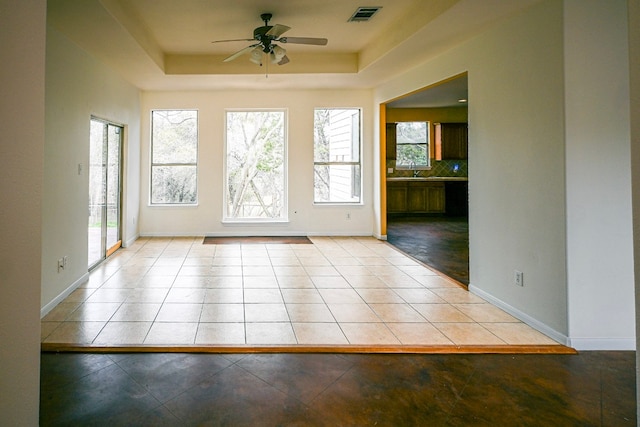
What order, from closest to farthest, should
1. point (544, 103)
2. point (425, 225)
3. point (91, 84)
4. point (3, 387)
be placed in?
1. point (3, 387)
2. point (544, 103)
3. point (91, 84)
4. point (425, 225)

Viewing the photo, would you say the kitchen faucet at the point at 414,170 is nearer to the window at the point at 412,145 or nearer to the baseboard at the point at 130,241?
the window at the point at 412,145

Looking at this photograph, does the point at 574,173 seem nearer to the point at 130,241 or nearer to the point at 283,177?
the point at 283,177

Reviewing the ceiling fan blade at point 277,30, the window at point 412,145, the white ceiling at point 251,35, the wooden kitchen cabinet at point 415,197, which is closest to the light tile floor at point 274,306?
the white ceiling at point 251,35

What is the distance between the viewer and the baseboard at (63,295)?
136 inches

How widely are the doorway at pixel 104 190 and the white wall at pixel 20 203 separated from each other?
3.96m

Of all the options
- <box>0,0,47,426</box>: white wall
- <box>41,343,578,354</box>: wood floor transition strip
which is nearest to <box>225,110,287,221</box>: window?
<box>41,343,578,354</box>: wood floor transition strip

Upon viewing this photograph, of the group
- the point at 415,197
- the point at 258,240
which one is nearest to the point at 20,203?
the point at 258,240

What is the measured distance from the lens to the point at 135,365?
254 centimetres

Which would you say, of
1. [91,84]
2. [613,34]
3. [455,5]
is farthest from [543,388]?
[91,84]

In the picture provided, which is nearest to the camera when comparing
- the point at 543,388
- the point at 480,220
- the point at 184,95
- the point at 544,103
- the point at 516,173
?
the point at 543,388

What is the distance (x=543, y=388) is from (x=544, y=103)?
79.1 inches

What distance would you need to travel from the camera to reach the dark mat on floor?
7.05 metres

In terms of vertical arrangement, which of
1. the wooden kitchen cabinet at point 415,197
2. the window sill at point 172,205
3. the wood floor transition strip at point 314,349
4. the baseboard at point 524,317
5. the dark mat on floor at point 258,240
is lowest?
the wood floor transition strip at point 314,349

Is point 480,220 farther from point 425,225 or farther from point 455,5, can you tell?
point 425,225
